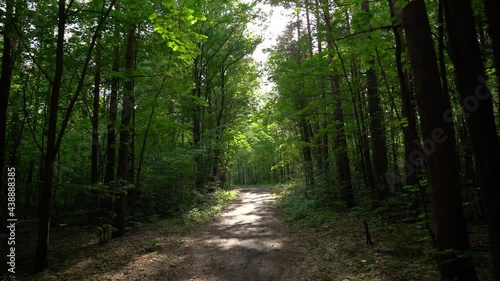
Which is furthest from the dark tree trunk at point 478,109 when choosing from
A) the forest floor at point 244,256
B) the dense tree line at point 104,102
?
the dense tree line at point 104,102

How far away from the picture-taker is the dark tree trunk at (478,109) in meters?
2.56

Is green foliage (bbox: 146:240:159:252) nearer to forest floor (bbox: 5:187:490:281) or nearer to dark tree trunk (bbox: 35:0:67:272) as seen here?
forest floor (bbox: 5:187:490:281)

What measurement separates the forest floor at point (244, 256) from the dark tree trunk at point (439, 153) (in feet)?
3.22

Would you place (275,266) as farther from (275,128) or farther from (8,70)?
(275,128)

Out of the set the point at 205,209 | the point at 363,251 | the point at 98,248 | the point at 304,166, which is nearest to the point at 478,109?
the point at 363,251

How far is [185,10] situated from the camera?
6.71 meters

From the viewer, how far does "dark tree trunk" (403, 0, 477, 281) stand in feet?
11.4

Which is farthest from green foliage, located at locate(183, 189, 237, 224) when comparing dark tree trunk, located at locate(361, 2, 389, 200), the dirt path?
dark tree trunk, located at locate(361, 2, 389, 200)

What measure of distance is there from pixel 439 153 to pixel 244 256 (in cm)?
521

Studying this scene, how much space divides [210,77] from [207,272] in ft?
61.6

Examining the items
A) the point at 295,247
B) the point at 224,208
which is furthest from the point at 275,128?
the point at 295,247

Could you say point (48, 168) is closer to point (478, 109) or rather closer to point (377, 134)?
point (478, 109)

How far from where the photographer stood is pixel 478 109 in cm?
264

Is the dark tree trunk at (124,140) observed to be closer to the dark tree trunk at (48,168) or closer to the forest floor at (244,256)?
the forest floor at (244,256)
